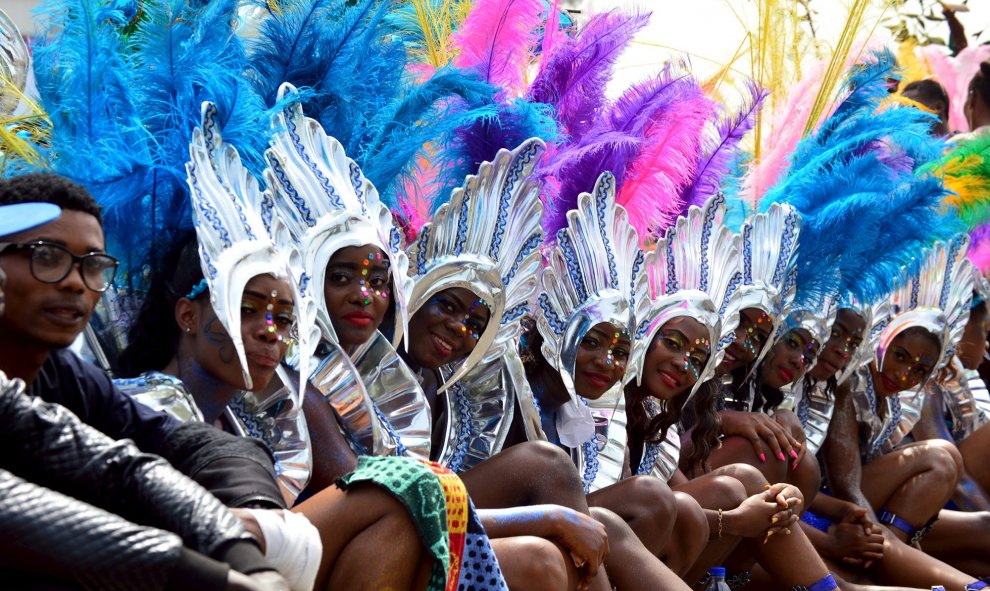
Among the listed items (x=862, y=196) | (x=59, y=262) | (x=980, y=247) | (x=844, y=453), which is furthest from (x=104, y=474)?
(x=980, y=247)

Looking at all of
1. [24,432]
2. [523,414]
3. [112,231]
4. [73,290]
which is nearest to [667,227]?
[523,414]

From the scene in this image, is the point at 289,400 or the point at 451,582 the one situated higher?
the point at 289,400

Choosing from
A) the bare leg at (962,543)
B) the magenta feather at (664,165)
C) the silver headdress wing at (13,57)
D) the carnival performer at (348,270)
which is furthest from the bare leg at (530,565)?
the bare leg at (962,543)

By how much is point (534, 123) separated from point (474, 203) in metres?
0.39

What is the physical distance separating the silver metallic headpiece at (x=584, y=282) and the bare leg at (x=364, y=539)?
68.7 inches

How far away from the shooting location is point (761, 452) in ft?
16.9

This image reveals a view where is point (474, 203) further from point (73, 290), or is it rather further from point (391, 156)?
point (73, 290)

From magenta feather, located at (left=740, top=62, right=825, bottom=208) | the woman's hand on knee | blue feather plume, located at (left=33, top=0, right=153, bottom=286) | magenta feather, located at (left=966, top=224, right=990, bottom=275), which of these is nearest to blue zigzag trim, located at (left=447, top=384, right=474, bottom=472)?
blue feather plume, located at (left=33, top=0, right=153, bottom=286)

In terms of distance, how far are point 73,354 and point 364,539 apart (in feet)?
2.16

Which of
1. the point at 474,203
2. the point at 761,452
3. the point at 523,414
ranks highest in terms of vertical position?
the point at 474,203

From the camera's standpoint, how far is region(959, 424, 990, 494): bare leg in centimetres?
667

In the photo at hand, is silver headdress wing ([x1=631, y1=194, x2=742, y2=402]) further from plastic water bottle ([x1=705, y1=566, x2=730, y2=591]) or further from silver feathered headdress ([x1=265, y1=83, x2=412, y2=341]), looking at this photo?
silver feathered headdress ([x1=265, y1=83, x2=412, y2=341])

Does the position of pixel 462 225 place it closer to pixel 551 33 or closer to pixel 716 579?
pixel 551 33

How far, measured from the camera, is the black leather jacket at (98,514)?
186cm
